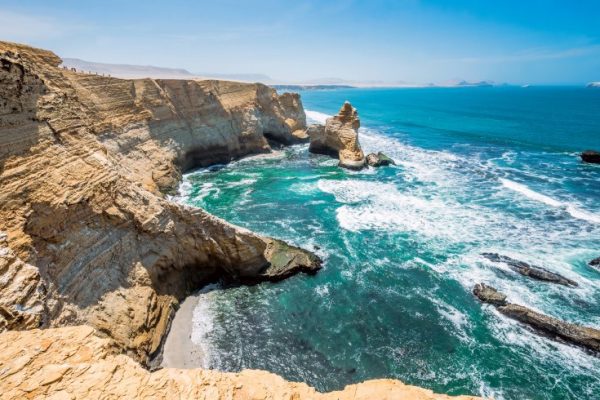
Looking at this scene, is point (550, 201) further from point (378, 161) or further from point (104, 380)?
point (104, 380)

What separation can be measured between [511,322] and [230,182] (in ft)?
95.8

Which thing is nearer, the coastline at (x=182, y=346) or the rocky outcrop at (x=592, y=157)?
the coastline at (x=182, y=346)

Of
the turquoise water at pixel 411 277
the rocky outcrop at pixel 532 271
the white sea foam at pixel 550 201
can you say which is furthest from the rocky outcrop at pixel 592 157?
the rocky outcrop at pixel 532 271

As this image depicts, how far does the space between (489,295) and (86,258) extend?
1978cm

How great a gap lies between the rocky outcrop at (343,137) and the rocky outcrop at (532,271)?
2299 centimetres

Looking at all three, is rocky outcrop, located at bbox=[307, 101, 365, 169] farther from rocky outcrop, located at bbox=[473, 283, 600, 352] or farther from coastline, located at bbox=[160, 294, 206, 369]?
coastline, located at bbox=[160, 294, 206, 369]

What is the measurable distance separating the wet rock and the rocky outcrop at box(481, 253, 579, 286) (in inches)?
135

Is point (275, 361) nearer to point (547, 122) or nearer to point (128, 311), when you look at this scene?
point (128, 311)

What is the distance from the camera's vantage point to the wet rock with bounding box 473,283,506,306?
18500 millimetres

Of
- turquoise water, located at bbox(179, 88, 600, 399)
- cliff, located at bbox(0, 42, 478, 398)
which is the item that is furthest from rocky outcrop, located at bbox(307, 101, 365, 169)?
→ cliff, located at bbox(0, 42, 478, 398)

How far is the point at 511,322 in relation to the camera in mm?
17281

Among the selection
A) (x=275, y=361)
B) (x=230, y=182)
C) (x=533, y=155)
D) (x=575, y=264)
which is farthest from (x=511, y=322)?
(x=533, y=155)

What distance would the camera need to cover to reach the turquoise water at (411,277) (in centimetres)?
1489

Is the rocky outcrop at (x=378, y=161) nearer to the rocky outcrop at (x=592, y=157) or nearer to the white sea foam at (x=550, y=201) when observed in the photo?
the white sea foam at (x=550, y=201)
